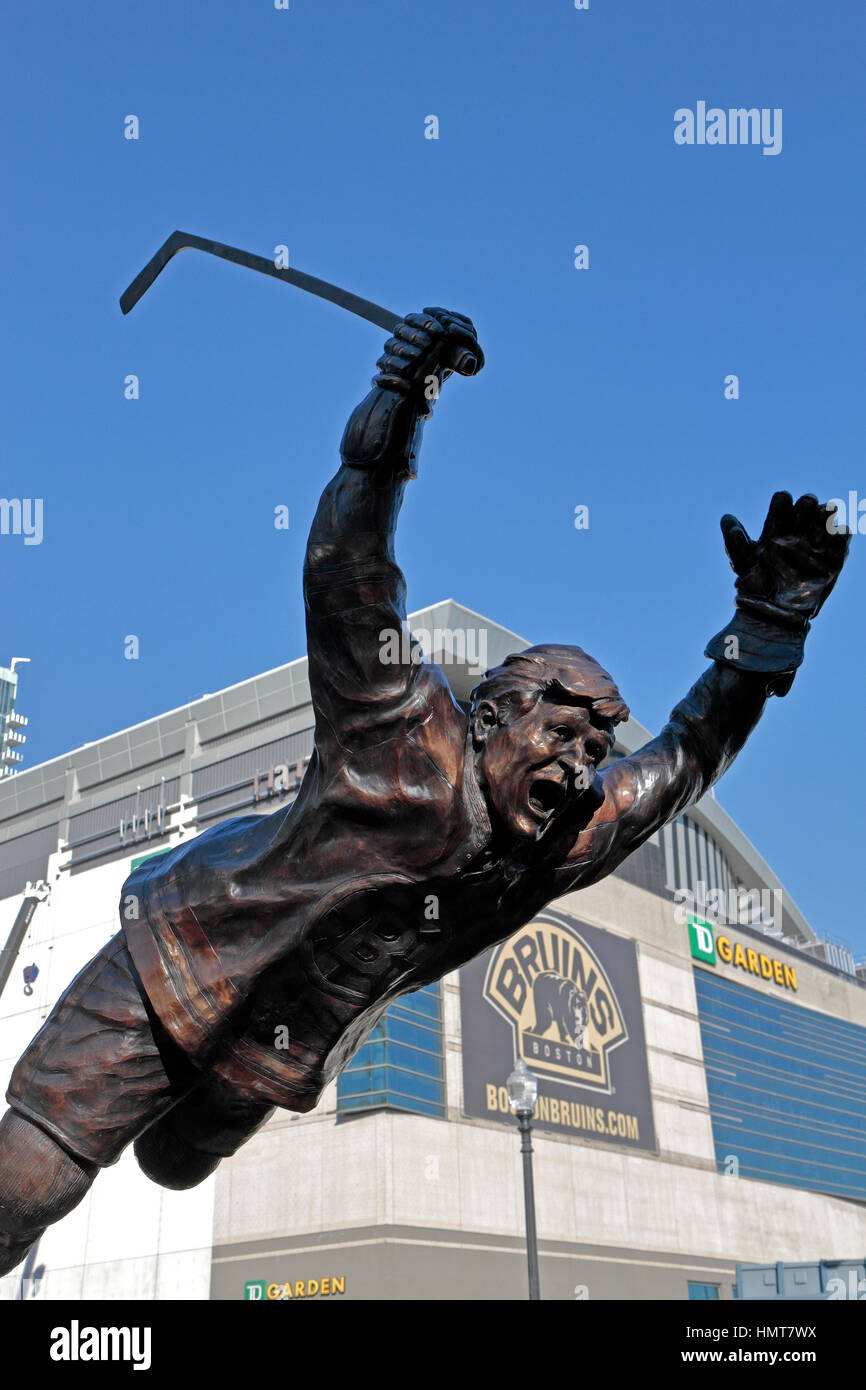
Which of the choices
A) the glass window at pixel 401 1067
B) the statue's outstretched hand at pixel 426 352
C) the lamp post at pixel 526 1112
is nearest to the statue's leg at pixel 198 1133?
the statue's outstretched hand at pixel 426 352

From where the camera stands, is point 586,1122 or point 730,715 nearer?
point 730,715

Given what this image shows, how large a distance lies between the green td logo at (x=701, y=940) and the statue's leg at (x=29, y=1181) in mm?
45279

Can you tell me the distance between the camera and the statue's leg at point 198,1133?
3678 millimetres

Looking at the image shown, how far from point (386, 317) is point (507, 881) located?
1.67 metres

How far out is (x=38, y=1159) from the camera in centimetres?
338

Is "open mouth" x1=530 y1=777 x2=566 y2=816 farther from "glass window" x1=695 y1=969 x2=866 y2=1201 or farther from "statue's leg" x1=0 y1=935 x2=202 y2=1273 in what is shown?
"glass window" x1=695 y1=969 x2=866 y2=1201

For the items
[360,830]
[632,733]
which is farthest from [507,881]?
[632,733]

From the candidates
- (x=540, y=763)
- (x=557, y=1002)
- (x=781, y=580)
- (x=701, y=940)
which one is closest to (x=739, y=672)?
(x=781, y=580)

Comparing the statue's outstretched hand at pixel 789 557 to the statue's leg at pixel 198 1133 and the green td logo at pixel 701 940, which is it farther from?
the green td logo at pixel 701 940

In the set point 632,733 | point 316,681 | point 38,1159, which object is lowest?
point 38,1159

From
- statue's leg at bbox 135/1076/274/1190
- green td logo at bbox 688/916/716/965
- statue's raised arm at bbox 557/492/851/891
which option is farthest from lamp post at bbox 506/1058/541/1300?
green td logo at bbox 688/916/716/965

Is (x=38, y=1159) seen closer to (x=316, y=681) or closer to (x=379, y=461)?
(x=316, y=681)

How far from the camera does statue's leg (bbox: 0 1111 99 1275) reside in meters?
3.36
